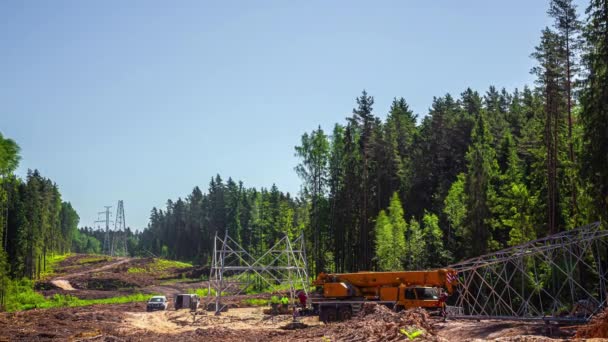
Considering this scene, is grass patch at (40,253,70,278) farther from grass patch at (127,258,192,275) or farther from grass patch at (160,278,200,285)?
grass patch at (160,278,200,285)

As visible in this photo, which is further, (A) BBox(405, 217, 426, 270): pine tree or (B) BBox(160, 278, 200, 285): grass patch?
(B) BBox(160, 278, 200, 285): grass patch

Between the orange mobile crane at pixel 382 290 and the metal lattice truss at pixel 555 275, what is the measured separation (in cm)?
177

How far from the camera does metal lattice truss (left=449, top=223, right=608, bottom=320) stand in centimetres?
2648

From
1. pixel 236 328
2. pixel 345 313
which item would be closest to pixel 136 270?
pixel 236 328

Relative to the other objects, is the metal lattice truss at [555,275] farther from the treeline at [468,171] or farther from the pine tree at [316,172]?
the pine tree at [316,172]

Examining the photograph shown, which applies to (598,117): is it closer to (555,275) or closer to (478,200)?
(555,275)

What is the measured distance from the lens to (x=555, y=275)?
4031 centimetres

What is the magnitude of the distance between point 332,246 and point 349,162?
11.4m

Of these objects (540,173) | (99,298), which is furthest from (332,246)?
(540,173)

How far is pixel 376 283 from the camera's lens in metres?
33.7

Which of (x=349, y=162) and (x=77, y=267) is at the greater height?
(x=349, y=162)

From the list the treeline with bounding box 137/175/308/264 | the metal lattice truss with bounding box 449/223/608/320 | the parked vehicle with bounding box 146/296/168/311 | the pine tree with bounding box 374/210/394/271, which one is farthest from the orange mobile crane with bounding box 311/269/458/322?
the treeline with bounding box 137/175/308/264

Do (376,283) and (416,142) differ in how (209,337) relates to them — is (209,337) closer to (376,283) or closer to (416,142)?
(376,283)

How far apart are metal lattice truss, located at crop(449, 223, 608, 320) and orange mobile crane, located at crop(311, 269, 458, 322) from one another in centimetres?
177
